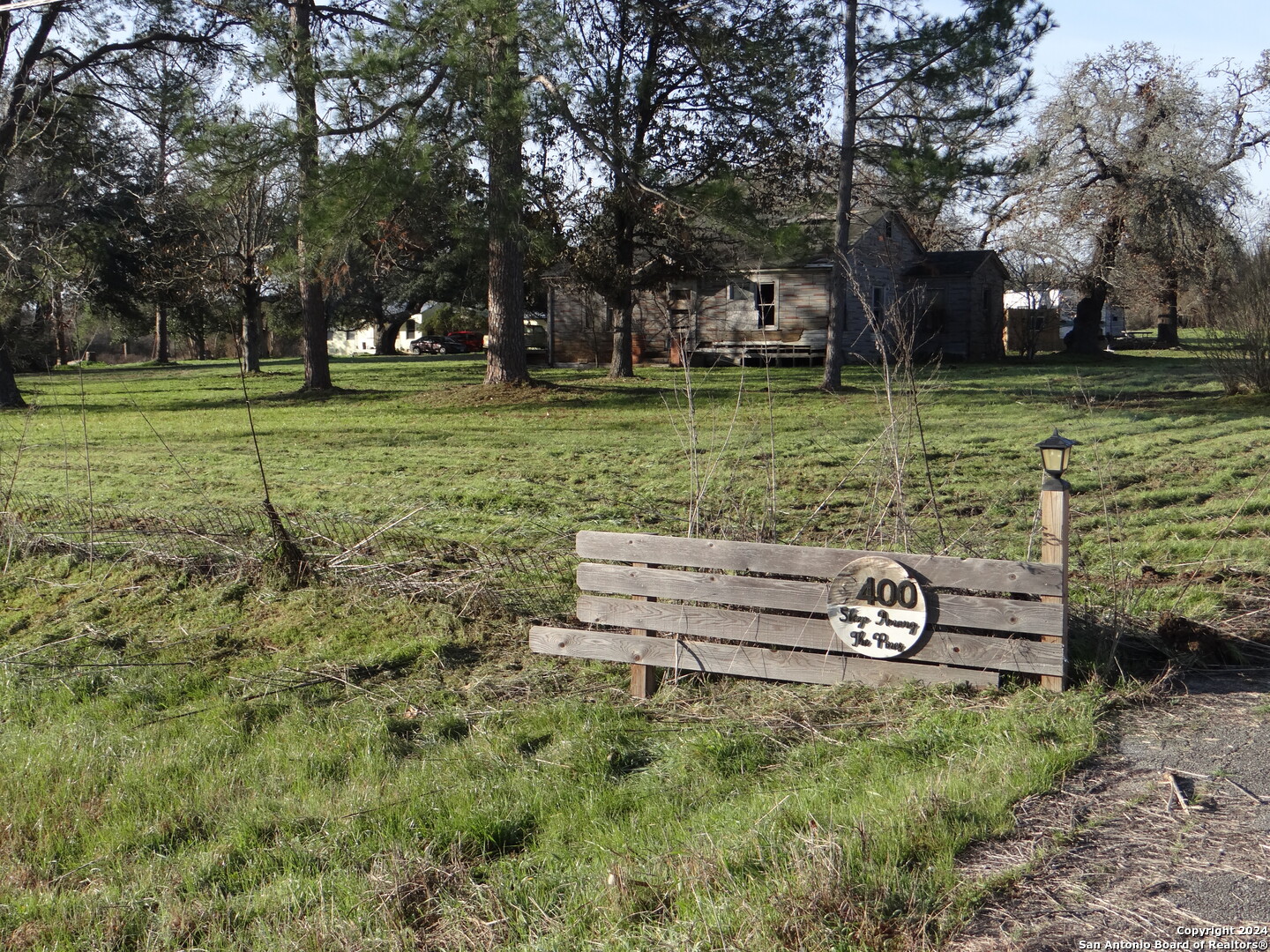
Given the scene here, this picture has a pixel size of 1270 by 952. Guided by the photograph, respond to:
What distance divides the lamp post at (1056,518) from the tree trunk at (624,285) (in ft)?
60.1

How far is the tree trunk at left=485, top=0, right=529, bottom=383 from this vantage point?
49.0ft

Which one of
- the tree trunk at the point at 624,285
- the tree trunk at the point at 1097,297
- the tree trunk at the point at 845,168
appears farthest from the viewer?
the tree trunk at the point at 1097,297

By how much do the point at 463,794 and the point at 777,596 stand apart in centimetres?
175

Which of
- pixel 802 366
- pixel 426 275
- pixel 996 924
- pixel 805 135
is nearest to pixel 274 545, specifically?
pixel 996 924

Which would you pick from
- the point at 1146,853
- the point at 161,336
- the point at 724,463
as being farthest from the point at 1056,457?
the point at 161,336

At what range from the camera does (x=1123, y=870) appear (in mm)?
3152

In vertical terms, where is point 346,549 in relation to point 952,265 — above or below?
below

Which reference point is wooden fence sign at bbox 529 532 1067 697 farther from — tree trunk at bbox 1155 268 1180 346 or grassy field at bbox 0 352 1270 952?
tree trunk at bbox 1155 268 1180 346

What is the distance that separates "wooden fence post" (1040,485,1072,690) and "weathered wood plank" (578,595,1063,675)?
44mm

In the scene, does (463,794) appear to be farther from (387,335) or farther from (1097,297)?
(387,335)

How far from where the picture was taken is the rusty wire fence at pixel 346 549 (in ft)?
22.9

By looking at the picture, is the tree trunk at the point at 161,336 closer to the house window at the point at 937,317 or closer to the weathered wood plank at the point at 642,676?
the house window at the point at 937,317

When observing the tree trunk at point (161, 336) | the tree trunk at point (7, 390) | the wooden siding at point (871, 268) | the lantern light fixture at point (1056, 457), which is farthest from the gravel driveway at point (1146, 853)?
the tree trunk at point (161, 336)

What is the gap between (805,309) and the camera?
30.7 meters
